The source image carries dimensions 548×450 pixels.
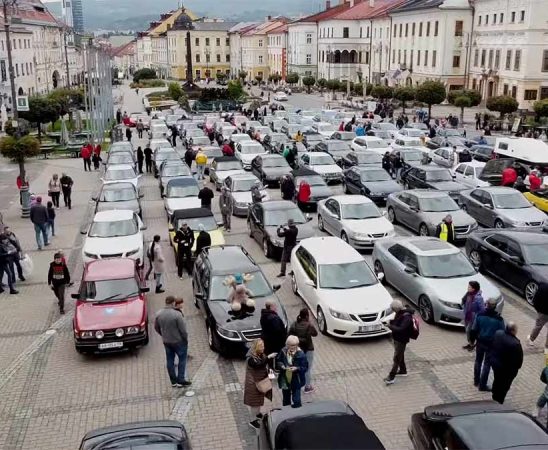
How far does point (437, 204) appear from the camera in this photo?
20609 mm

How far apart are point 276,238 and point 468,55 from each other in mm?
64762

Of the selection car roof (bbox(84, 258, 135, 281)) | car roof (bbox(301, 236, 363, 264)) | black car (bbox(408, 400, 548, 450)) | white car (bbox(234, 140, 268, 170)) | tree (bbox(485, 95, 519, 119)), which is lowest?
white car (bbox(234, 140, 268, 170))

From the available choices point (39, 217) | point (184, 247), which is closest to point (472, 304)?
point (184, 247)

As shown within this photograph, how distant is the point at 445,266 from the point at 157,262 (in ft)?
22.1

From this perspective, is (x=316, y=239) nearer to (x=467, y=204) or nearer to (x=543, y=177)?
(x=467, y=204)

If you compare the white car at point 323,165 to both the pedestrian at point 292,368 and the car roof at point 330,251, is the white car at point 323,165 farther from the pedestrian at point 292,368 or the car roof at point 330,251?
the pedestrian at point 292,368

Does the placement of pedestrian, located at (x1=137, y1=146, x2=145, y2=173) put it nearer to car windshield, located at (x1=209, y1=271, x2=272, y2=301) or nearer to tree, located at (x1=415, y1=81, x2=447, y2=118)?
car windshield, located at (x1=209, y1=271, x2=272, y2=301)

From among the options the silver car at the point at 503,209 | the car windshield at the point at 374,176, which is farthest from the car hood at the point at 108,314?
the car windshield at the point at 374,176

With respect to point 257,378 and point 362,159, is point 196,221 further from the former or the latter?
point 362,159

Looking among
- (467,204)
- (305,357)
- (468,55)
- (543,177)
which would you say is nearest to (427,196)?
(467,204)

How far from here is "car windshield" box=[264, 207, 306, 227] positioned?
19328 mm

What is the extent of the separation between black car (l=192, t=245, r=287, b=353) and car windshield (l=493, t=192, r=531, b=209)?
9.84m

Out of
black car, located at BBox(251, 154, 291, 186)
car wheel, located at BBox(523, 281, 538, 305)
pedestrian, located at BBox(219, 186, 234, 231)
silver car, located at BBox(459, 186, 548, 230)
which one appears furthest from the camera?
black car, located at BBox(251, 154, 291, 186)

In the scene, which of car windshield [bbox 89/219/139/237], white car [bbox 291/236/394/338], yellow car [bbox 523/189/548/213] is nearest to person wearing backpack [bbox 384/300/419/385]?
white car [bbox 291/236/394/338]
